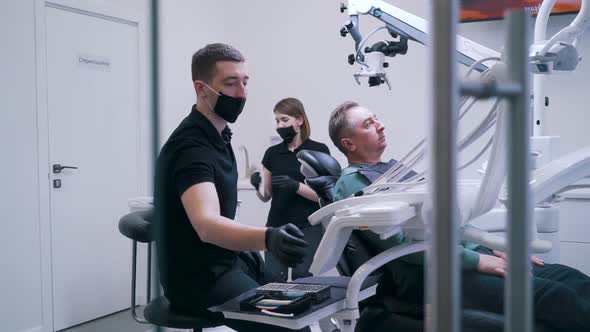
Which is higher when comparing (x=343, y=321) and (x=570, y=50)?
(x=570, y=50)

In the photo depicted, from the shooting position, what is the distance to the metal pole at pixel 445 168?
49cm

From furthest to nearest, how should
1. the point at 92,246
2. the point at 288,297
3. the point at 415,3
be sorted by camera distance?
the point at 415,3 < the point at 92,246 < the point at 288,297

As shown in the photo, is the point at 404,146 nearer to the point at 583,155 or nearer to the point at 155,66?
the point at 583,155

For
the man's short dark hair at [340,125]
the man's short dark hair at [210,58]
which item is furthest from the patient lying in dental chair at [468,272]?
the man's short dark hair at [210,58]

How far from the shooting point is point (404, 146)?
4.04 m

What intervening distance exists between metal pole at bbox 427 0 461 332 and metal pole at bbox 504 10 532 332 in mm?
54

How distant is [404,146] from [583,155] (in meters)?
2.54

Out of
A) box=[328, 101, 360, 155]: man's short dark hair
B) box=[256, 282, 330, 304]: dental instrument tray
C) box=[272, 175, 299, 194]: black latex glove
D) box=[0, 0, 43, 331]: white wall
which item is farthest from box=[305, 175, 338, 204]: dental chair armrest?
box=[0, 0, 43, 331]: white wall

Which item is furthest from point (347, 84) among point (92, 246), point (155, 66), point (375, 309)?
point (155, 66)

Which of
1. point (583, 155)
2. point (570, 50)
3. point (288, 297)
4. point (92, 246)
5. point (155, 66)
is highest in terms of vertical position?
point (570, 50)

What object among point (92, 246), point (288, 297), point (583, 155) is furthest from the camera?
point (92, 246)

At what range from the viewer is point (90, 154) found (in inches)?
144

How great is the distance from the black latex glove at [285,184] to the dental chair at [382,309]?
117cm

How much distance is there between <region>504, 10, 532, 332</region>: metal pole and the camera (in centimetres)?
51
